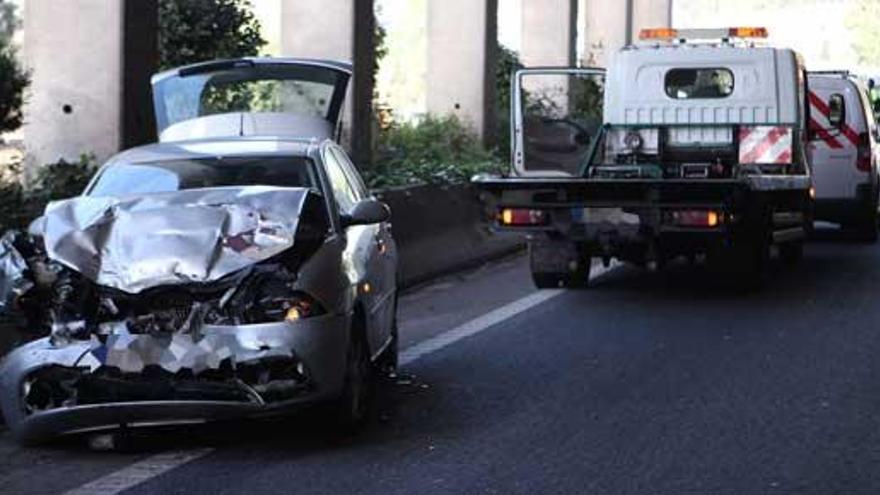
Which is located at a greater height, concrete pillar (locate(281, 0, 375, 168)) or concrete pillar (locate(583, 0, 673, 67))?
concrete pillar (locate(583, 0, 673, 67))

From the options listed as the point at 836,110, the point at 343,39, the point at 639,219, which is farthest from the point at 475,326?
the point at 836,110

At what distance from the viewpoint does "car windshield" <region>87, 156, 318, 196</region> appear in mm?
7984

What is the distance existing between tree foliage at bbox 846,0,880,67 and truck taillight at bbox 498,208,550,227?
5805 cm

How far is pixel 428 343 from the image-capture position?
10367mm

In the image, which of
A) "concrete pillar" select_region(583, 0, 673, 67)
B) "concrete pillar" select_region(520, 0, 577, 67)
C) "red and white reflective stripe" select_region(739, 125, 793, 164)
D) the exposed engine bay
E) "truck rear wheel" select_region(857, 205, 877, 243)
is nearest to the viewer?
the exposed engine bay

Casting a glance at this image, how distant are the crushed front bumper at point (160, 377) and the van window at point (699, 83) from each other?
29.4 ft

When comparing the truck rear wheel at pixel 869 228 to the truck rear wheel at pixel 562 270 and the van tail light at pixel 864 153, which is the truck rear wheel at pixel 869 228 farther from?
the truck rear wheel at pixel 562 270

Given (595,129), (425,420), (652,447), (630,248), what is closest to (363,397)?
(425,420)

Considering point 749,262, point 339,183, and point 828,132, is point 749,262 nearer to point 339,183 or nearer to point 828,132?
point 339,183

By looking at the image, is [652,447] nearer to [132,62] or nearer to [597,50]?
[132,62]

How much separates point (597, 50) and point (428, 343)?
24.7 meters

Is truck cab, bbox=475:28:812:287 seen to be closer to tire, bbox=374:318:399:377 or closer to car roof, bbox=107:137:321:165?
tire, bbox=374:318:399:377

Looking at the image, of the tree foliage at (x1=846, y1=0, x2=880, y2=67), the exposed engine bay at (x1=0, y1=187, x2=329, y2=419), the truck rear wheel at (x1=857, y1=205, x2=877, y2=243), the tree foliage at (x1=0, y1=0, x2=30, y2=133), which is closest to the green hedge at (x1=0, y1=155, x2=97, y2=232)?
the tree foliage at (x1=0, y1=0, x2=30, y2=133)

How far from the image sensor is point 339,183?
8.35 meters
